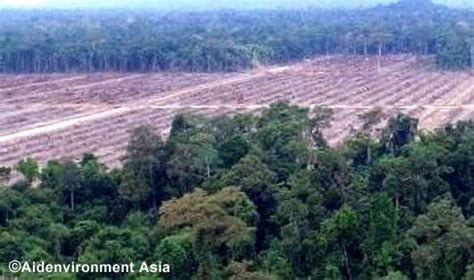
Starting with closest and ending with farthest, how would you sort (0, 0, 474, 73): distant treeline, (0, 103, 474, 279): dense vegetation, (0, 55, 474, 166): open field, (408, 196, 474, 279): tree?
1. (408, 196, 474, 279): tree
2. (0, 103, 474, 279): dense vegetation
3. (0, 55, 474, 166): open field
4. (0, 0, 474, 73): distant treeline

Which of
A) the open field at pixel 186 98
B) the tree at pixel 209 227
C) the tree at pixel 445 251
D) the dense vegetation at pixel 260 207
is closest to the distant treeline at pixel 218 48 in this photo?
the open field at pixel 186 98

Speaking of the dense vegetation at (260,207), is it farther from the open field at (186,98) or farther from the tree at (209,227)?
the open field at (186,98)

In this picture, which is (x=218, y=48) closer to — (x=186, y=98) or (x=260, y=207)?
(x=186, y=98)

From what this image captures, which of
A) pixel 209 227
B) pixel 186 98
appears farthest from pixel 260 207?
pixel 186 98

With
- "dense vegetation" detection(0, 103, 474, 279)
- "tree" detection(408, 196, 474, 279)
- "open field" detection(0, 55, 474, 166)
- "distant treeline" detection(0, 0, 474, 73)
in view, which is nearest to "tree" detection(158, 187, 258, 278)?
"dense vegetation" detection(0, 103, 474, 279)

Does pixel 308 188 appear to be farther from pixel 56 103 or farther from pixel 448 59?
pixel 448 59

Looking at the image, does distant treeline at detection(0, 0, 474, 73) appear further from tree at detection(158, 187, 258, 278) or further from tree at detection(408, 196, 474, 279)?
tree at detection(158, 187, 258, 278)
